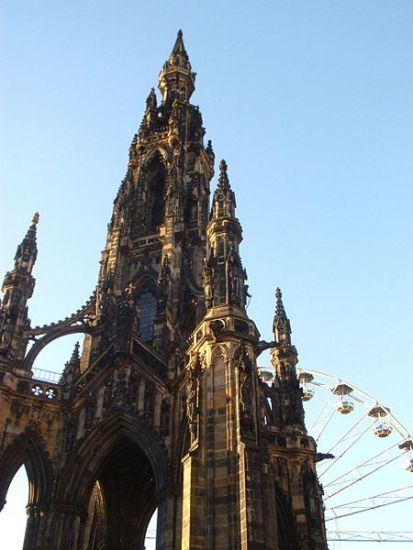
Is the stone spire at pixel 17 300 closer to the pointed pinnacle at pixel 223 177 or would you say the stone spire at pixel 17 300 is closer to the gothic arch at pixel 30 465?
the gothic arch at pixel 30 465

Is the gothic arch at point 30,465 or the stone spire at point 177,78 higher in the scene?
the stone spire at point 177,78

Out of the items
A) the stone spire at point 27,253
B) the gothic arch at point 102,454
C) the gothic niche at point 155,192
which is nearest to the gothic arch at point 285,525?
the gothic arch at point 102,454

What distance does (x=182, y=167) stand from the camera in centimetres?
3212

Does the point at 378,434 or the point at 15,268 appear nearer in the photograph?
the point at 15,268

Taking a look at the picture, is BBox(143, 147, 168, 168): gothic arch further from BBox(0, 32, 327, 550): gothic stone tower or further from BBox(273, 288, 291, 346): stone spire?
BBox(273, 288, 291, 346): stone spire

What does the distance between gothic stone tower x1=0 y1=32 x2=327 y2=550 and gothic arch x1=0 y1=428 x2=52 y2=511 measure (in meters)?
0.04

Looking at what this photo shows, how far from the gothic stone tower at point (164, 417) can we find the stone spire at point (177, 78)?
14954 mm

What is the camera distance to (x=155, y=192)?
32844 millimetres

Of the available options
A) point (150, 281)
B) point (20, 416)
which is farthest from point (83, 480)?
point (150, 281)

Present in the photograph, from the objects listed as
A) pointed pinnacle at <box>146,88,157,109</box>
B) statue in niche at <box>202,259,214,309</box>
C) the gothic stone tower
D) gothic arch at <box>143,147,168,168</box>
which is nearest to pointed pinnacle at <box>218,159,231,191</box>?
the gothic stone tower

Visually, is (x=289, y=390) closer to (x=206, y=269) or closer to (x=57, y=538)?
(x=206, y=269)

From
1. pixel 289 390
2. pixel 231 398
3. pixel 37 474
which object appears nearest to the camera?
pixel 231 398

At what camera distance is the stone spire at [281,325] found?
2382cm

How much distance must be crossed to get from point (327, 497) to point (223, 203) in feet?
45.9
